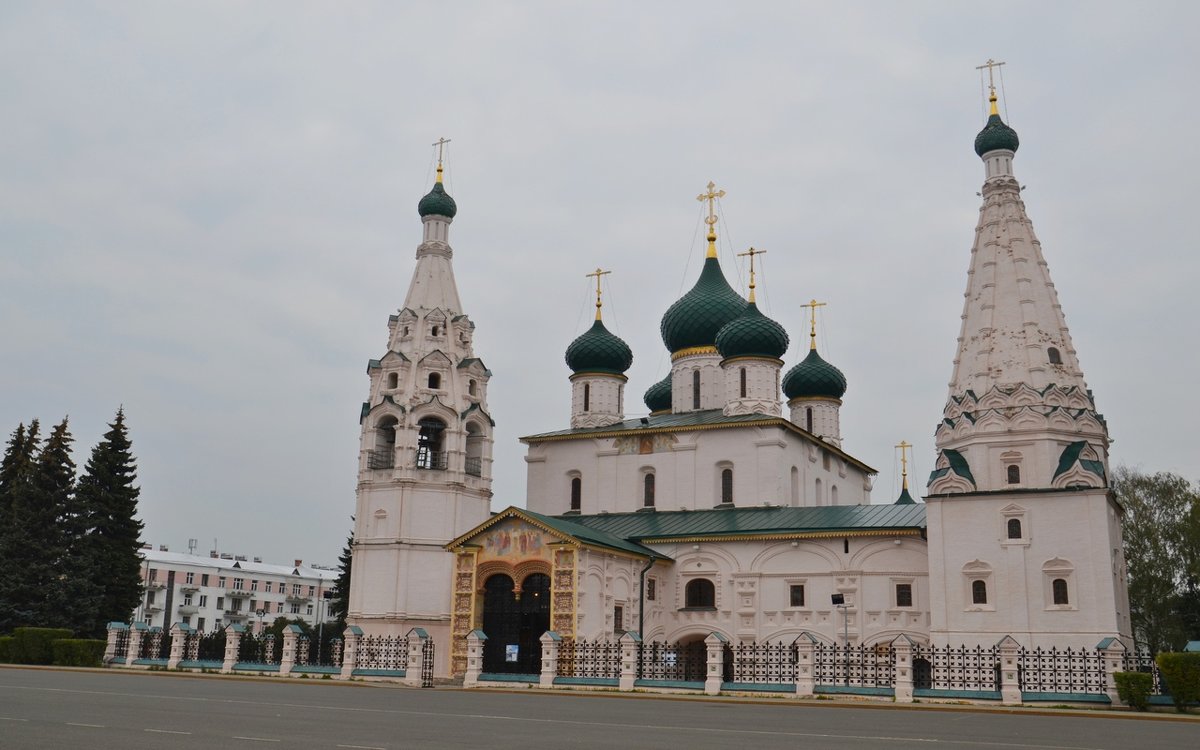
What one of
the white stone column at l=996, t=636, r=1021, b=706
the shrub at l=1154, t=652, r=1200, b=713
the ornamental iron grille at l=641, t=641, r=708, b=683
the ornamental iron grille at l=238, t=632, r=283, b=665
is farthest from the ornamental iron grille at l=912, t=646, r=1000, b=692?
the ornamental iron grille at l=238, t=632, r=283, b=665

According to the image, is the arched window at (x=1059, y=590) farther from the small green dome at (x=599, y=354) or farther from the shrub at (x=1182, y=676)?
the small green dome at (x=599, y=354)

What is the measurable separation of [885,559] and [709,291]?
12.6 metres

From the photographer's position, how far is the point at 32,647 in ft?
89.9

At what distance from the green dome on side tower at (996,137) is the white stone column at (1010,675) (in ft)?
43.8

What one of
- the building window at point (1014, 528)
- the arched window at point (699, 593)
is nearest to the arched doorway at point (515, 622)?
the arched window at point (699, 593)

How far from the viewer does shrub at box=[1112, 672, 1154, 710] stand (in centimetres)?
1719

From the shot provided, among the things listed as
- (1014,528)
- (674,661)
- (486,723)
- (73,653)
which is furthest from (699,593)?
(486,723)

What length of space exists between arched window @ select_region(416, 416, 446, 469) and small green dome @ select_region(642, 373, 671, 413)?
416 inches

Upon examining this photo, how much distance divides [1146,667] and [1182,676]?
1386 millimetres

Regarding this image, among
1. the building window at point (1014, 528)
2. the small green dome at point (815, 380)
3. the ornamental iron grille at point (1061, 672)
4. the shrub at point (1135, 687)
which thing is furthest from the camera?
the small green dome at point (815, 380)

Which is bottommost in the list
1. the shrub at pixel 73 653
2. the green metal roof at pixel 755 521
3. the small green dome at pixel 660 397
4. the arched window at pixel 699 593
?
the shrub at pixel 73 653

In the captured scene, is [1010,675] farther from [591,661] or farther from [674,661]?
[591,661]

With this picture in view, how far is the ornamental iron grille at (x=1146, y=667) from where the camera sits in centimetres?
1767

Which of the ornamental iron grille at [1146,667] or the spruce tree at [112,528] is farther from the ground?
the spruce tree at [112,528]
